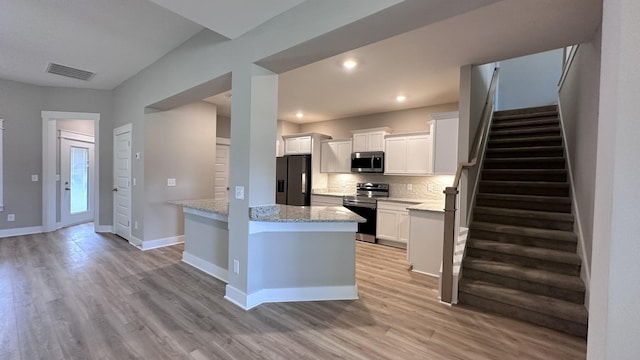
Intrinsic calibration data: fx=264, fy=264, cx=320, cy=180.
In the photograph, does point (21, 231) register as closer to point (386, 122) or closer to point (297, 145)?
point (297, 145)

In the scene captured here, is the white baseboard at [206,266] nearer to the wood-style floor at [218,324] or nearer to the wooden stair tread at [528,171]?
the wood-style floor at [218,324]

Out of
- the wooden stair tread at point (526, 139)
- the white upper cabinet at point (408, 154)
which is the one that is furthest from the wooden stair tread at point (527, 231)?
the wooden stair tread at point (526, 139)

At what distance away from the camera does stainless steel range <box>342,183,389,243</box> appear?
196 inches

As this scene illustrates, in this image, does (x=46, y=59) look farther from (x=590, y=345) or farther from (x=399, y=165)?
(x=590, y=345)

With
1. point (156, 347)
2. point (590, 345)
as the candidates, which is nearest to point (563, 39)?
point (590, 345)

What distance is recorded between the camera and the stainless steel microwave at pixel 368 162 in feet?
17.1

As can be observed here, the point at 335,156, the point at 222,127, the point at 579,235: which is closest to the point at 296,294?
the point at 579,235

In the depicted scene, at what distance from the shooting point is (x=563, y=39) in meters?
2.48

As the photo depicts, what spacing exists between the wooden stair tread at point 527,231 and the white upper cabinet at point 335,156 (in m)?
2.92

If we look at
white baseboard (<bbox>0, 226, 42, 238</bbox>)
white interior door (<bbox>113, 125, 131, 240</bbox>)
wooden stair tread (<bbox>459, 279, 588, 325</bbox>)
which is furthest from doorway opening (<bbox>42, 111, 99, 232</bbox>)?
wooden stair tread (<bbox>459, 279, 588, 325</bbox>)

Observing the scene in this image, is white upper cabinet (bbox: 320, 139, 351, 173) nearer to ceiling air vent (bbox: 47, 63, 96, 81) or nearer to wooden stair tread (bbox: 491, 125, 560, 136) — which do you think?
wooden stair tread (bbox: 491, 125, 560, 136)

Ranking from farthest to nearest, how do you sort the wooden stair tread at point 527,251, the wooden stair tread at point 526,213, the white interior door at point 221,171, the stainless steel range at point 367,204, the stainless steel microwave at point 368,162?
the white interior door at point 221,171, the stainless steel microwave at point 368,162, the stainless steel range at point 367,204, the wooden stair tread at point 526,213, the wooden stair tread at point 527,251

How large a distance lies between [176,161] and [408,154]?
4.15 metres

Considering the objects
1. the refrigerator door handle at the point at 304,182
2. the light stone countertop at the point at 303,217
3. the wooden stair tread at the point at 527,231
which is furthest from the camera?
the refrigerator door handle at the point at 304,182
